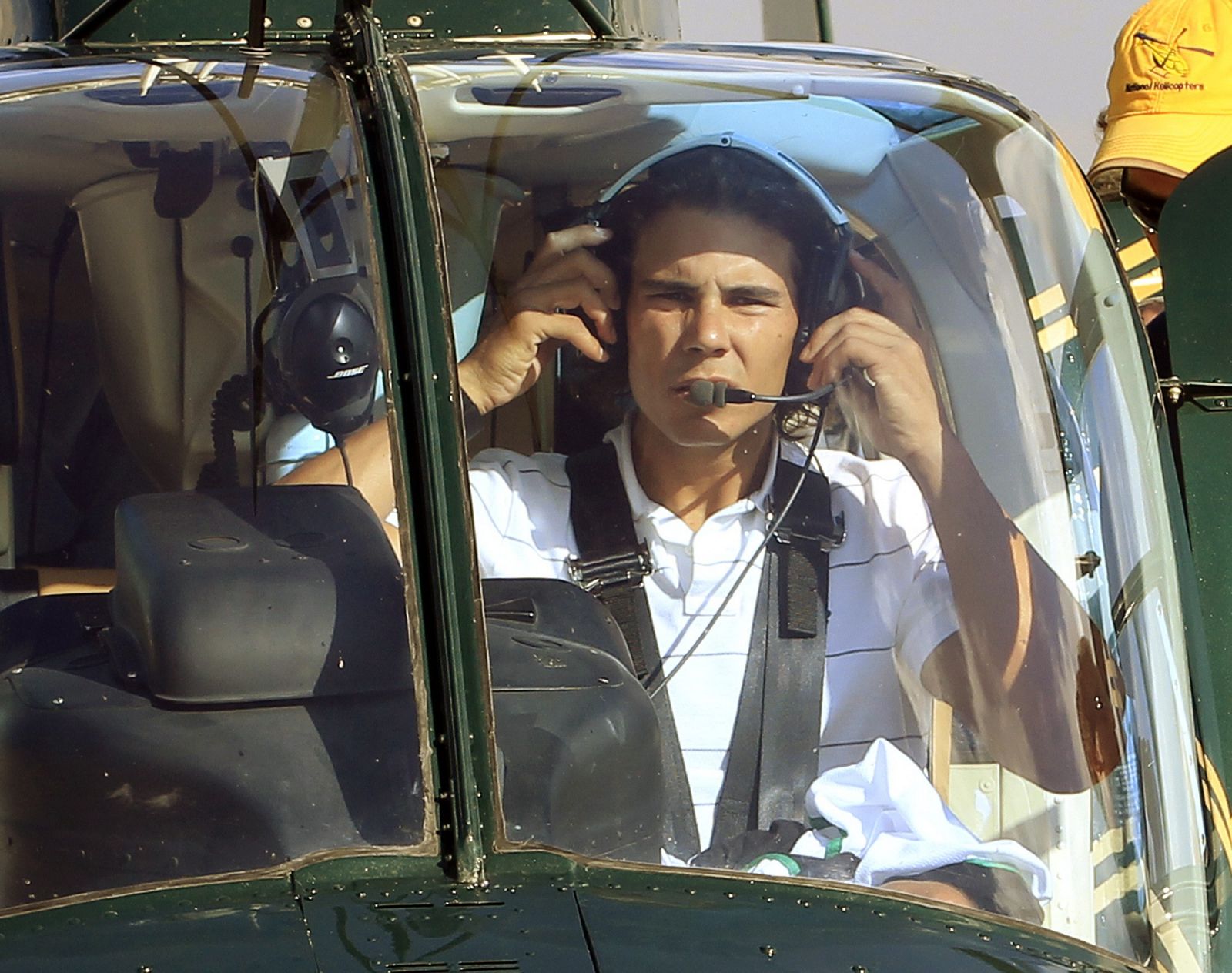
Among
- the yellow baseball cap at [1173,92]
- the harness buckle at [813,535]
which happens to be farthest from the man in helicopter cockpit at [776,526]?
the yellow baseball cap at [1173,92]

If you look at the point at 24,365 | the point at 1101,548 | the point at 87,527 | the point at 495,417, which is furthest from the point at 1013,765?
the point at 24,365

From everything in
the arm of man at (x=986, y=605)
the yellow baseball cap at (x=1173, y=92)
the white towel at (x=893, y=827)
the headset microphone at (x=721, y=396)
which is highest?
the yellow baseball cap at (x=1173, y=92)

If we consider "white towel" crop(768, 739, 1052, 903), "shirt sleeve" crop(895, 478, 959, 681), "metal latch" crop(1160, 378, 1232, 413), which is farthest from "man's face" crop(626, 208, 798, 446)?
"metal latch" crop(1160, 378, 1232, 413)

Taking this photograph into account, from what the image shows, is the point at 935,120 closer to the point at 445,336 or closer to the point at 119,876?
the point at 445,336

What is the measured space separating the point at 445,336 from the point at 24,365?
481 millimetres

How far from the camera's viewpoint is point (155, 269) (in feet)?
6.95

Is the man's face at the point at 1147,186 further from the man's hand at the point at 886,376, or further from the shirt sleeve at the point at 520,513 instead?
the shirt sleeve at the point at 520,513

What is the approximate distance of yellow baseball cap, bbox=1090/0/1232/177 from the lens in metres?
4.39

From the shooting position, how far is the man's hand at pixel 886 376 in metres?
2.04

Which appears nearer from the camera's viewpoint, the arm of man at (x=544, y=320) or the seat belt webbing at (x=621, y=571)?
the seat belt webbing at (x=621, y=571)

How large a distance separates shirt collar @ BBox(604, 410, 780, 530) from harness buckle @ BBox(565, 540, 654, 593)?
46 mm

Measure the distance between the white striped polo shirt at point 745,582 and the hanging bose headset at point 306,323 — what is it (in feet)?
0.53

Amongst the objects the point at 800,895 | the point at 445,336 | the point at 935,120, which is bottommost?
the point at 800,895

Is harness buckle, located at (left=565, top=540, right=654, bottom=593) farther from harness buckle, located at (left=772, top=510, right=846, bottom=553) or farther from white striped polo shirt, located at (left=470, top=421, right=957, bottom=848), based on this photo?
harness buckle, located at (left=772, top=510, right=846, bottom=553)
